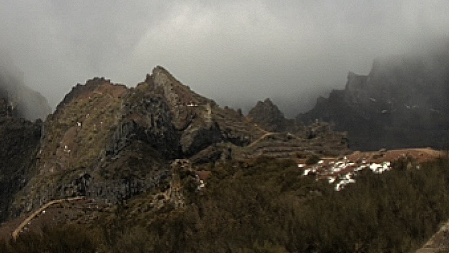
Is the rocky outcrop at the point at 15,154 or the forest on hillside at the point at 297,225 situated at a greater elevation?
the rocky outcrop at the point at 15,154

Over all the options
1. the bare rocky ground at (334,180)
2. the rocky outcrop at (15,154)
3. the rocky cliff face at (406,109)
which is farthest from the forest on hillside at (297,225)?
the rocky outcrop at (15,154)

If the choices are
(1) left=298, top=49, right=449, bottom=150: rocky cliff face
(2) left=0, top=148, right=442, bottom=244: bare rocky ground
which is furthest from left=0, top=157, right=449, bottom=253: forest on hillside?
(1) left=298, top=49, right=449, bottom=150: rocky cliff face

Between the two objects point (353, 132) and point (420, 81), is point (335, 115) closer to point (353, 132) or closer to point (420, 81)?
point (353, 132)

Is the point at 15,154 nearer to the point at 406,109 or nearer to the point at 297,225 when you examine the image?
the point at 406,109

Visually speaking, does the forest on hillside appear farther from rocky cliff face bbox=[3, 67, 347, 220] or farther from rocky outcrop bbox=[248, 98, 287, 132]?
rocky outcrop bbox=[248, 98, 287, 132]

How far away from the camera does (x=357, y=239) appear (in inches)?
1051

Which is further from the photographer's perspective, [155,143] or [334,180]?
[155,143]

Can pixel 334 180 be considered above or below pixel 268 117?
below

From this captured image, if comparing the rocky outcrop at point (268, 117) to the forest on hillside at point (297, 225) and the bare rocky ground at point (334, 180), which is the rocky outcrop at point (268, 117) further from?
the forest on hillside at point (297, 225)

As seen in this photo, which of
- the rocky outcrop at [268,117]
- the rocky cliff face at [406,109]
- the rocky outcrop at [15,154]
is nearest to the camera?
the rocky outcrop at [268,117]

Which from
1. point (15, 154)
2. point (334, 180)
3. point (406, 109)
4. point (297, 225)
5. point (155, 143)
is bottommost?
point (297, 225)

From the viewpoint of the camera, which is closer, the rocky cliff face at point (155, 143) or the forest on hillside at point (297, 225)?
the forest on hillside at point (297, 225)

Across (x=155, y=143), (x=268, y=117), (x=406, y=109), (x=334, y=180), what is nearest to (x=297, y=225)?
(x=334, y=180)

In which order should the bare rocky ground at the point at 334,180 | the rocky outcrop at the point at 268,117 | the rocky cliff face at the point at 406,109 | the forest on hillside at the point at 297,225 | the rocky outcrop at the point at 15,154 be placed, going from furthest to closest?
the rocky cliff face at the point at 406,109, the rocky outcrop at the point at 15,154, the rocky outcrop at the point at 268,117, the bare rocky ground at the point at 334,180, the forest on hillside at the point at 297,225
